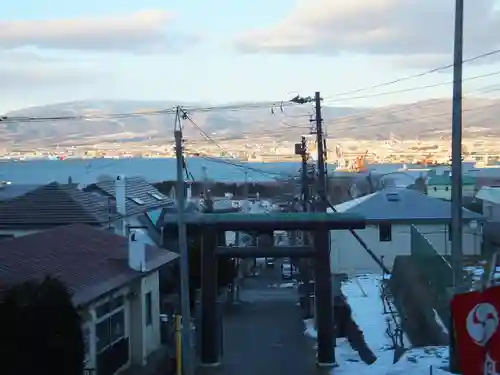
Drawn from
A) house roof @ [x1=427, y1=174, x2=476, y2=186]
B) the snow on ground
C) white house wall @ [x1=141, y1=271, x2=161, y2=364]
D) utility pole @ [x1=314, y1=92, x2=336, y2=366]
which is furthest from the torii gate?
house roof @ [x1=427, y1=174, x2=476, y2=186]

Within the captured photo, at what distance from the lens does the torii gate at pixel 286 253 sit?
18188mm

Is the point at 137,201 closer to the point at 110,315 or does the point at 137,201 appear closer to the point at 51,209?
the point at 51,209

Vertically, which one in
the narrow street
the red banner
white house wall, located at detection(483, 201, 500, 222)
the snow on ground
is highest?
the red banner

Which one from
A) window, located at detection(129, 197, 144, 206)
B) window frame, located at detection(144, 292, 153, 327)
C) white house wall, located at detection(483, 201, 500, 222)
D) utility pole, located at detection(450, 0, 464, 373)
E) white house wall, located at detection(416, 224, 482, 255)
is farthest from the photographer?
white house wall, located at detection(483, 201, 500, 222)

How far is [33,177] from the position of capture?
7869 cm

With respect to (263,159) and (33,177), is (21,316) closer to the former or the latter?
(263,159)

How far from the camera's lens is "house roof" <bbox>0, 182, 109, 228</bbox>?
1032 inches

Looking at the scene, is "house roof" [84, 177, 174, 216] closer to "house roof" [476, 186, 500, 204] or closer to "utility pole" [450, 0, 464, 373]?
"house roof" [476, 186, 500, 204]

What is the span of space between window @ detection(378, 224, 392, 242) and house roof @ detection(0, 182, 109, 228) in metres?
12.2

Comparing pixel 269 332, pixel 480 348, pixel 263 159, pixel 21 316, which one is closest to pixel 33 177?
pixel 263 159

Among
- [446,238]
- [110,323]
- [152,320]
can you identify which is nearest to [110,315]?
[110,323]

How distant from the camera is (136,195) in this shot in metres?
35.9

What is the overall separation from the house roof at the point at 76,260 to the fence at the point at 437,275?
636 centimetres

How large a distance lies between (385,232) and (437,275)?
54.2ft
